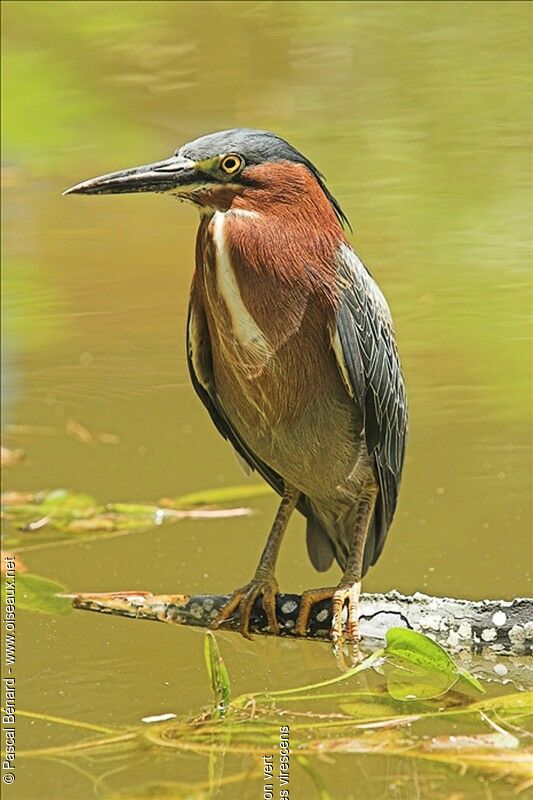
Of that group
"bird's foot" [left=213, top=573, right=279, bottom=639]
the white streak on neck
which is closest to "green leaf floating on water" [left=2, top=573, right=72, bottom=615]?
"bird's foot" [left=213, top=573, right=279, bottom=639]

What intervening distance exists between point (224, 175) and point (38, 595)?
95cm

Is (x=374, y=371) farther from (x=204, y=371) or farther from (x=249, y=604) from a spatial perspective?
(x=249, y=604)

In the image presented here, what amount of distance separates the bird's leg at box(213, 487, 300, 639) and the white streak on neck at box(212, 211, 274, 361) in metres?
0.46

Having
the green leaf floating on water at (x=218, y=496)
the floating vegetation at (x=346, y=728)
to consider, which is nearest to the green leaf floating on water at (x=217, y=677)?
the floating vegetation at (x=346, y=728)

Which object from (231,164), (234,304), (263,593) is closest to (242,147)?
(231,164)

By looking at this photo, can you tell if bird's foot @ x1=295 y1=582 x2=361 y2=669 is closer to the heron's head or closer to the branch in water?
the branch in water

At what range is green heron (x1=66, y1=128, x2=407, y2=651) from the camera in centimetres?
234

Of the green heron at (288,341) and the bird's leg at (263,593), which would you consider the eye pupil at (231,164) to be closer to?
the green heron at (288,341)

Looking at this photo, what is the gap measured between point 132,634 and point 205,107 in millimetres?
4310

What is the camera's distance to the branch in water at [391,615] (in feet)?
7.91

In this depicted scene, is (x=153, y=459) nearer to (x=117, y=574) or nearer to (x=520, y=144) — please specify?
(x=117, y=574)

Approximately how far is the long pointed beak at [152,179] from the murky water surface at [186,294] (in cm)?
85

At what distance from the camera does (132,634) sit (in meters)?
2.61

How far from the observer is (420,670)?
7.71 feet
